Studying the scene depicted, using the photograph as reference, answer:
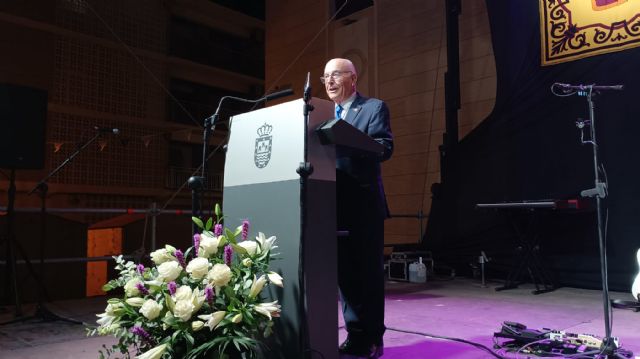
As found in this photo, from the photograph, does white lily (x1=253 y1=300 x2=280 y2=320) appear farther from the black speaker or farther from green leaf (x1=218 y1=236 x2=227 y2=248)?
the black speaker

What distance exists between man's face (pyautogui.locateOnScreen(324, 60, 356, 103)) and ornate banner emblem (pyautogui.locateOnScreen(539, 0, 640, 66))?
3427mm

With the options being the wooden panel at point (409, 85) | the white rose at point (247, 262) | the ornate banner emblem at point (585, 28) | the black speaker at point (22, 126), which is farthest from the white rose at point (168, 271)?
the wooden panel at point (409, 85)

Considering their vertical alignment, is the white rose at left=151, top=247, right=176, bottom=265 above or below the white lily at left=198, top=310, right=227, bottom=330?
above

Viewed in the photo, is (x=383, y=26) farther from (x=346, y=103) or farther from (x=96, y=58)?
(x=96, y=58)

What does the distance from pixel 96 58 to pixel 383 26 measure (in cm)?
803

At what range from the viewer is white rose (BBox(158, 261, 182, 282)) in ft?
5.06

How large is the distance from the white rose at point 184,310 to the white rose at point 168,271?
133mm

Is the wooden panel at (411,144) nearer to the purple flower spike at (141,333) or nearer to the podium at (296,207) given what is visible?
the podium at (296,207)

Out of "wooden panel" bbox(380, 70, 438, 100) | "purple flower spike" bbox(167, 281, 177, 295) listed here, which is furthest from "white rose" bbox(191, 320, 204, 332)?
"wooden panel" bbox(380, 70, 438, 100)

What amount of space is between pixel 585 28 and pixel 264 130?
404cm

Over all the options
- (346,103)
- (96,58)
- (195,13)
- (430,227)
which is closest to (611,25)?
(430,227)

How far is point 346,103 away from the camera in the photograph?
2.17 m

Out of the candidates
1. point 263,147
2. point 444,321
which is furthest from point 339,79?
point 444,321

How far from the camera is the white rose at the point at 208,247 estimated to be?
63.5 inches
